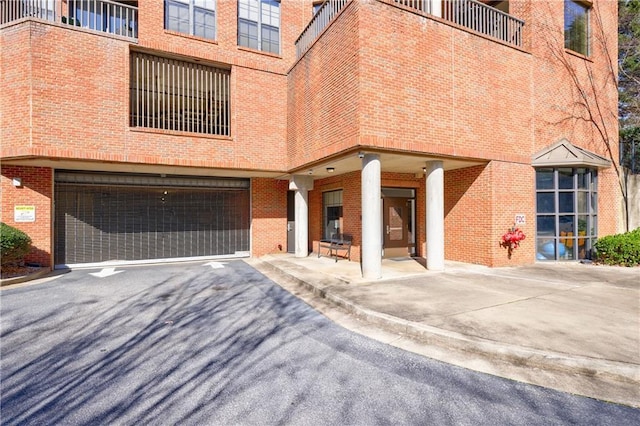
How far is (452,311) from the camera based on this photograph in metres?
5.55

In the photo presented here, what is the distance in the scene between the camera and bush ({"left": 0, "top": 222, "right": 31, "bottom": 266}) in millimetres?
8974

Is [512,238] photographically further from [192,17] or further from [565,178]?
[192,17]

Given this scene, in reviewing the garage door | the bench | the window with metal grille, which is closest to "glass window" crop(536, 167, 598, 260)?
the bench

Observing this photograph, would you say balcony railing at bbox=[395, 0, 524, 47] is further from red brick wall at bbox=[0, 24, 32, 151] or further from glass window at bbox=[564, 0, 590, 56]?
red brick wall at bbox=[0, 24, 32, 151]

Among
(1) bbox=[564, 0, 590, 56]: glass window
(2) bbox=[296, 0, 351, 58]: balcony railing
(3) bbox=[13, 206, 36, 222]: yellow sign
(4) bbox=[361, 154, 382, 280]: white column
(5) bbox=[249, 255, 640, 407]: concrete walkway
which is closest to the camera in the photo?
(5) bbox=[249, 255, 640, 407]: concrete walkway

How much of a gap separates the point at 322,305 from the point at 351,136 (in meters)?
4.42

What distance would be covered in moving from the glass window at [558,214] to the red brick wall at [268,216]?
34.1 ft

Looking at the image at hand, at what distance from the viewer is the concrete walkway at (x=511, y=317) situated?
3714 mm

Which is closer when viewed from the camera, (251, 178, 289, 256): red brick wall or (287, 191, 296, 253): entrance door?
(251, 178, 289, 256): red brick wall

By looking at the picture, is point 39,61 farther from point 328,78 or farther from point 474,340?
point 474,340

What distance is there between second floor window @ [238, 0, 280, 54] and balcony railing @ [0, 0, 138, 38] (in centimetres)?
402

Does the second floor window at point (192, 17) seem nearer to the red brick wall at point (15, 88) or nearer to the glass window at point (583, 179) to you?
the red brick wall at point (15, 88)

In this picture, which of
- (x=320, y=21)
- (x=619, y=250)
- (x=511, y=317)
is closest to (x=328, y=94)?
(x=320, y=21)

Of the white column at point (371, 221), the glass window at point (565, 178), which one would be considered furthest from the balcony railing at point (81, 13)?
the glass window at point (565, 178)
